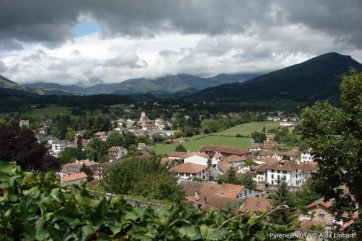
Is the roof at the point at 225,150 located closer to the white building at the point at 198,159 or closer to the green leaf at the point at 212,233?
the white building at the point at 198,159

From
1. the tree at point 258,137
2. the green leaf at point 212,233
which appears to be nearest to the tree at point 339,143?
the green leaf at point 212,233

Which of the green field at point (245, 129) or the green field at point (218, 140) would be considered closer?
the green field at point (218, 140)

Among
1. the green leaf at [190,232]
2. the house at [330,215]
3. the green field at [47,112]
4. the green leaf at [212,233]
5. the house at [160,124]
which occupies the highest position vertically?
the green leaf at [190,232]

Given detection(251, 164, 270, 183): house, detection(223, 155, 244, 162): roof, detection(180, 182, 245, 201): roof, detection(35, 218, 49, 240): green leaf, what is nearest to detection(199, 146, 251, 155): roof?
detection(223, 155, 244, 162): roof

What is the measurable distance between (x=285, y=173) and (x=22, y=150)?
207 feet

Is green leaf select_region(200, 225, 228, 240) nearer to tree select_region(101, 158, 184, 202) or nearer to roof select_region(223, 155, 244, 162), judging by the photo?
tree select_region(101, 158, 184, 202)

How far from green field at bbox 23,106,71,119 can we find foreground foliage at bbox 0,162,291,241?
541 feet

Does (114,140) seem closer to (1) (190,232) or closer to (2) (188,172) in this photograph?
(2) (188,172)

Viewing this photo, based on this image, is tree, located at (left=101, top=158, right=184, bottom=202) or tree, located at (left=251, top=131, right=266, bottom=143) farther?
tree, located at (left=251, top=131, right=266, bottom=143)

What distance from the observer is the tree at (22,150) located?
56.7 feet

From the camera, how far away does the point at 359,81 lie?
11.2 meters

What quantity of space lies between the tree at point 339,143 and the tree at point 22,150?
1234cm

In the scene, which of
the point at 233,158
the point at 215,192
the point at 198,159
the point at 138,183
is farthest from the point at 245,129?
the point at 138,183

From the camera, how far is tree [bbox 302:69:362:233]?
10.3 meters
